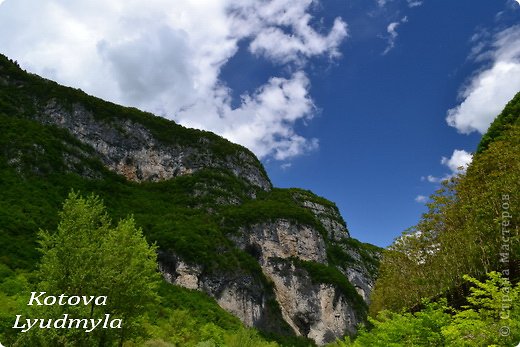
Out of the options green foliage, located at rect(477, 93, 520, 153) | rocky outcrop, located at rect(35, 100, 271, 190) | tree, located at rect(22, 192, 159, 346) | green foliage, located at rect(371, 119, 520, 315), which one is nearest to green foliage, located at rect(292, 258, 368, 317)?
rocky outcrop, located at rect(35, 100, 271, 190)

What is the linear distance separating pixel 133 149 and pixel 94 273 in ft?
259

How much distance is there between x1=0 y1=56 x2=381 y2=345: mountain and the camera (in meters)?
69.4

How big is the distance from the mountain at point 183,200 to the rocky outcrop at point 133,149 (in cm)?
25

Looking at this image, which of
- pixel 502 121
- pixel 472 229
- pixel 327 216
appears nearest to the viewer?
pixel 472 229

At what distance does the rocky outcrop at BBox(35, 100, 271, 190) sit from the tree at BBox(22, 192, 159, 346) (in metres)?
70.6

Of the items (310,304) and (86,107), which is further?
(86,107)

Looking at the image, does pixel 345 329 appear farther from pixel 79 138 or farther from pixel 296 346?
pixel 79 138

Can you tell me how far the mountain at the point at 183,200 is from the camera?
6944 centimetres

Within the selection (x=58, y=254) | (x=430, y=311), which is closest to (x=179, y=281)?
(x=58, y=254)

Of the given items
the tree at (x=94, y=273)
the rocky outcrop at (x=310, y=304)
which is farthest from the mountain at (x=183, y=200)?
the tree at (x=94, y=273)

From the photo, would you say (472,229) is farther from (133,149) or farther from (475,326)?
(133,149)

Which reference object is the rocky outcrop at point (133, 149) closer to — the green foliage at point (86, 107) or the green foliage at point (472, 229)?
the green foliage at point (86, 107)

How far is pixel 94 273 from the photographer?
21.0 metres

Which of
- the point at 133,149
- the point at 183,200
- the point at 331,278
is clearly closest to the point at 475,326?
the point at 331,278
